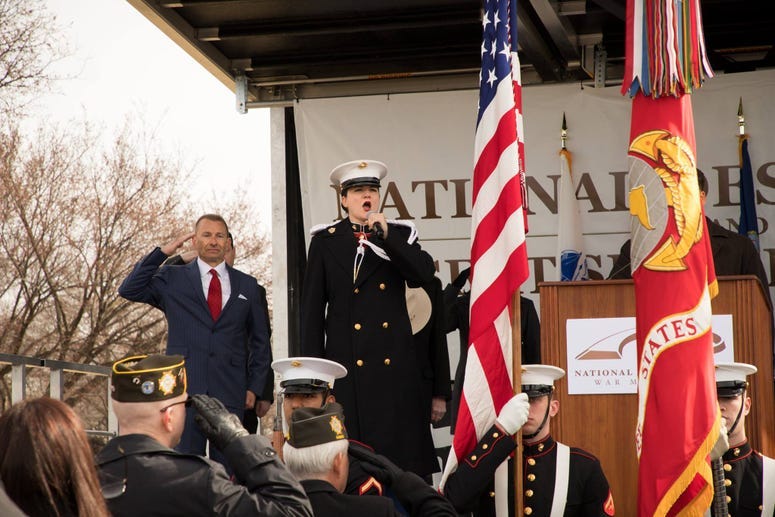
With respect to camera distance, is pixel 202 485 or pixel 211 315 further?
pixel 211 315

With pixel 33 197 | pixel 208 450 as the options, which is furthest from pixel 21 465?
pixel 33 197

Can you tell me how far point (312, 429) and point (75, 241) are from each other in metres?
14.4

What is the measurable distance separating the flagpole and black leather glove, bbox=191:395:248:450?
5.75ft

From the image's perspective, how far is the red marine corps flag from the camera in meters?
4.50

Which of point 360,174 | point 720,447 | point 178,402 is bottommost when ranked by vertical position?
point 720,447

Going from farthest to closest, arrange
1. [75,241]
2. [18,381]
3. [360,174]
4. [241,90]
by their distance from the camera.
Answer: [75,241]
[241,90]
[18,381]
[360,174]

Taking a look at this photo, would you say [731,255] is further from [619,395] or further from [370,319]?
[370,319]

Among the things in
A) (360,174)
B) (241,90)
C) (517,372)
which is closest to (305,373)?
(517,372)

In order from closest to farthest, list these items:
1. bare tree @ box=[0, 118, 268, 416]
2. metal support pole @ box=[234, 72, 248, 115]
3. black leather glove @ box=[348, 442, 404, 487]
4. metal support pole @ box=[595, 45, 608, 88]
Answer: black leather glove @ box=[348, 442, 404, 487] → metal support pole @ box=[595, 45, 608, 88] → metal support pole @ box=[234, 72, 248, 115] → bare tree @ box=[0, 118, 268, 416]

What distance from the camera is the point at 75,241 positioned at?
1722 cm

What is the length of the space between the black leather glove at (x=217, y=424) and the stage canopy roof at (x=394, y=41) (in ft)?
16.4

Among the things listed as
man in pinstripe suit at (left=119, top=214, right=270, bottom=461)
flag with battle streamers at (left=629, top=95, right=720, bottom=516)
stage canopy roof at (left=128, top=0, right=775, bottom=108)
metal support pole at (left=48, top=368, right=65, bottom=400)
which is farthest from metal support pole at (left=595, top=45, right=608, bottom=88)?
metal support pole at (left=48, top=368, right=65, bottom=400)

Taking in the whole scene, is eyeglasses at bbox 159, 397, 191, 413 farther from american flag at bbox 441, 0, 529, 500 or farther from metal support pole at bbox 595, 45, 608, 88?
metal support pole at bbox 595, 45, 608, 88

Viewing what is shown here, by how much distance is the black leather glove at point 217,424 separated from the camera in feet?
9.98
